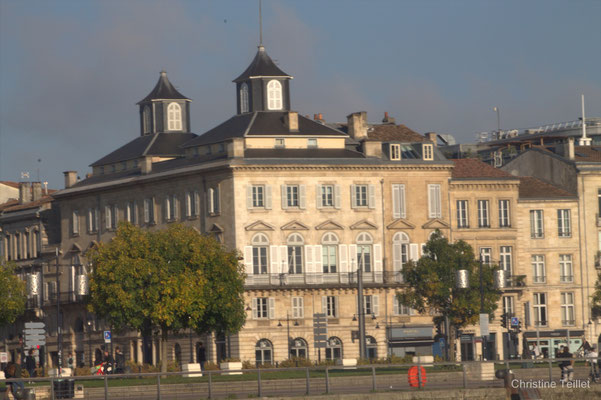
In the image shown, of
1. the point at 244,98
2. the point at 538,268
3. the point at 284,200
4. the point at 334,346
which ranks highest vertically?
the point at 244,98

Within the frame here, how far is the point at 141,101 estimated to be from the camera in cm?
13325

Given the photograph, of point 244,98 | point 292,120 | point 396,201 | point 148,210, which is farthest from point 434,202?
point 148,210

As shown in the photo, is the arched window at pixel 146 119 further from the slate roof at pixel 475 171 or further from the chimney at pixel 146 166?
the slate roof at pixel 475 171

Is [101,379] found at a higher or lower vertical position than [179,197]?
lower

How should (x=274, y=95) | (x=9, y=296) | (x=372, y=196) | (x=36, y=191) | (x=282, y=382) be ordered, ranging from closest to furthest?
(x=282, y=382) → (x=9, y=296) → (x=372, y=196) → (x=274, y=95) → (x=36, y=191)

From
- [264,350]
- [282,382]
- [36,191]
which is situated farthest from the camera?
[36,191]

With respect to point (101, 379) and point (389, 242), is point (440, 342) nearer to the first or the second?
point (389, 242)

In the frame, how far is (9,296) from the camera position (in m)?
117

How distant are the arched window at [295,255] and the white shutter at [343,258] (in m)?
2.62

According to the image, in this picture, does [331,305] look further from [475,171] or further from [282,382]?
[282,382]

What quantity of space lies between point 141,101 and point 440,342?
31674 mm

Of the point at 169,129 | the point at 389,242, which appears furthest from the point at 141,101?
the point at 389,242

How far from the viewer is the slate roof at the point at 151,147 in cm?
12662

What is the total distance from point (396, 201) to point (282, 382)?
55.5 meters
